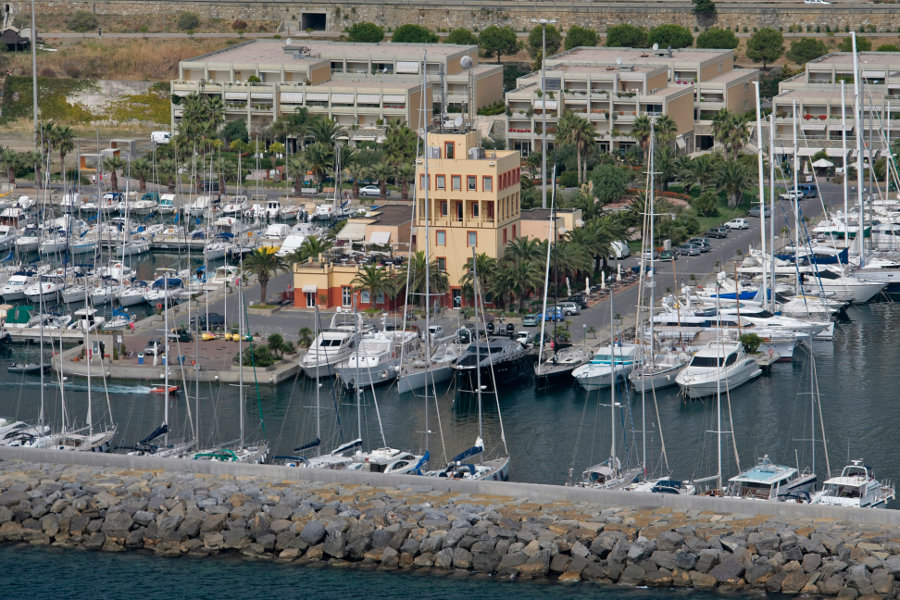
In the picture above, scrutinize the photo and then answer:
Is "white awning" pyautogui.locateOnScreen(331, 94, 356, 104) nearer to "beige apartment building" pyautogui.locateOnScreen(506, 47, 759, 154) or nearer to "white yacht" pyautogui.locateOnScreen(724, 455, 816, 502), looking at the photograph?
"beige apartment building" pyautogui.locateOnScreen(506, 47, 759, 154)

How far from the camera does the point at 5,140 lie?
146 metres

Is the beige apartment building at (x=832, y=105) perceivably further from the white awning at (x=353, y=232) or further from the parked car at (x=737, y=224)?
the white awning at (x=353, y=232)

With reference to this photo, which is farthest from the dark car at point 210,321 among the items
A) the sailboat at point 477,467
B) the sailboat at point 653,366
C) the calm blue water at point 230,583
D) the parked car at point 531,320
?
the calm blue water at point 230,583

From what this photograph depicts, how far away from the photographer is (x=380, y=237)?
98.9m

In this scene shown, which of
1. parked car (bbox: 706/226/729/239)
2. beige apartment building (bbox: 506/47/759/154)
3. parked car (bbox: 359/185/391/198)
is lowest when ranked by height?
parked car (bbox: 706/226/729/239)

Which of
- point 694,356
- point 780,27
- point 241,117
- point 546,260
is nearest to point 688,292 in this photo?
point 546,260

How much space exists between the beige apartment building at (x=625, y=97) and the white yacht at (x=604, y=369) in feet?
165

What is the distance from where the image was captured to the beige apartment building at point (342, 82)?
139 m

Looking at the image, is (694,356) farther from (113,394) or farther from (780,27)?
(780,27)

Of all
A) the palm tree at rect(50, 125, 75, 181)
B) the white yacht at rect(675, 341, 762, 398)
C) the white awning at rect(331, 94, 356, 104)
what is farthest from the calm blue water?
the white awning at rect(331, 94, 356, 104)

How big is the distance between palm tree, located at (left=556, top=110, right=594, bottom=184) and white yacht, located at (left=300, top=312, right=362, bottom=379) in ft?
134

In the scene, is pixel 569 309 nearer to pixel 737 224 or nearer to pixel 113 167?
pixel 737 224

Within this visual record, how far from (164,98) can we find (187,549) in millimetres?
92129

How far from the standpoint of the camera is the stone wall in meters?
173
